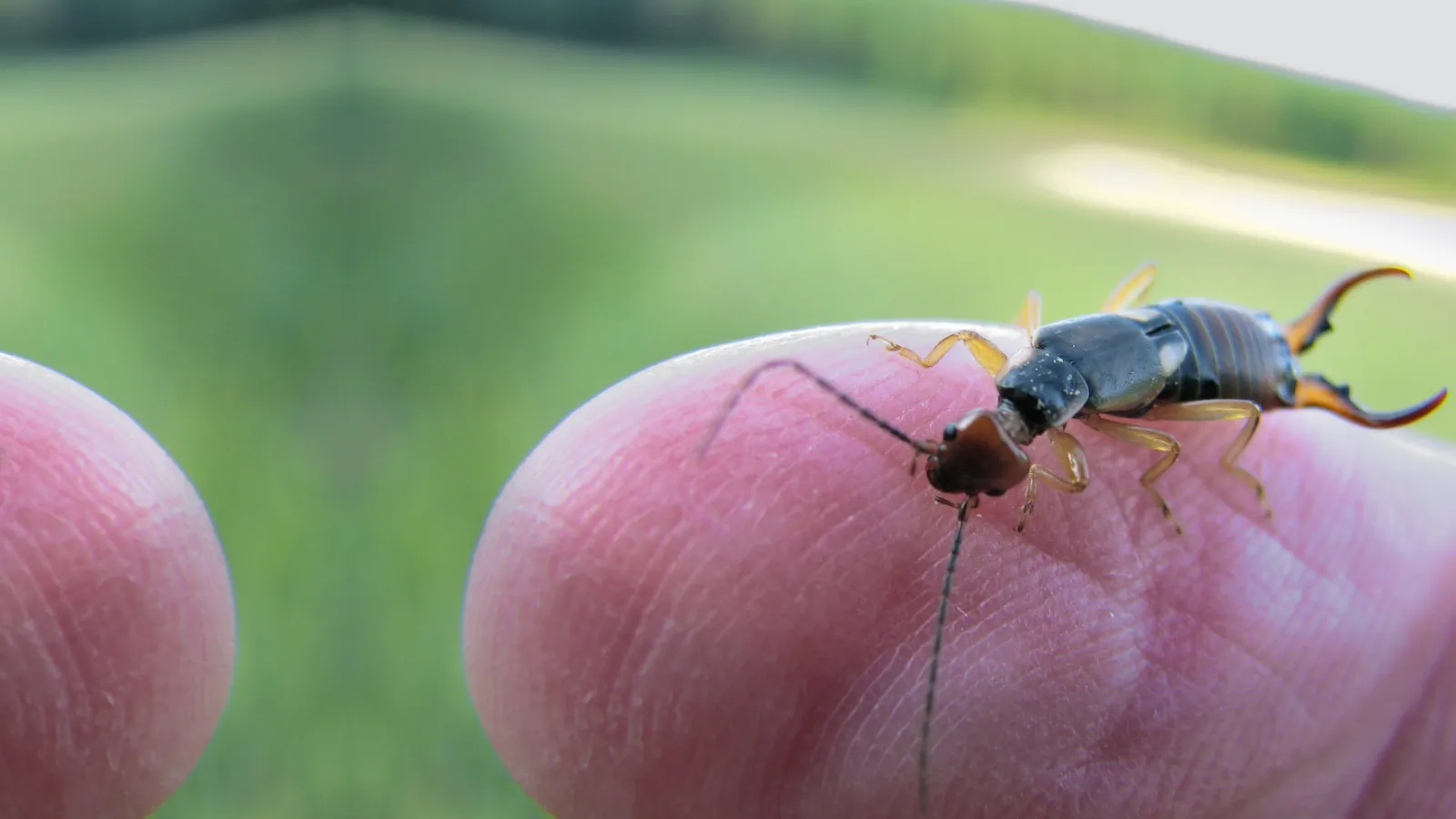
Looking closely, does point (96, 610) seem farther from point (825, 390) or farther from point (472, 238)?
point (472, 238)

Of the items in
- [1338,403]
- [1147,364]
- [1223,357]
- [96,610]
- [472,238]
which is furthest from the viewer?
[472,238]

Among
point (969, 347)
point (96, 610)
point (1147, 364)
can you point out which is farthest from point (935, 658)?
point (96, 610)

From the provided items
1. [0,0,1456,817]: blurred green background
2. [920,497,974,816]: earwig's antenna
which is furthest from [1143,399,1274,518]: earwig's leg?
[0,0,1456,817]: blurred green background

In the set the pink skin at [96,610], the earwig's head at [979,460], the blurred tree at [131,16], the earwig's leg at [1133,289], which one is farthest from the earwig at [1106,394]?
the blurred tree at [131,16]

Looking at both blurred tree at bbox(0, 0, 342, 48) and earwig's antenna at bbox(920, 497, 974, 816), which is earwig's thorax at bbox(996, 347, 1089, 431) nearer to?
earwig's antenna at bbox(920, 497, 974, 816)

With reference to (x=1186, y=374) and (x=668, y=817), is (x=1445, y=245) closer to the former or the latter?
(x=1186, y=374)

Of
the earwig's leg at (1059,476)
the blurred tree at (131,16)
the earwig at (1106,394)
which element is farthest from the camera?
the blurred tree at (131,16)

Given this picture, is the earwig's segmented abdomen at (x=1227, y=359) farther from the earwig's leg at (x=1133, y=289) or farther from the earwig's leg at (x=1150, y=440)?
the earwig's leg at (x=1133, y=289)

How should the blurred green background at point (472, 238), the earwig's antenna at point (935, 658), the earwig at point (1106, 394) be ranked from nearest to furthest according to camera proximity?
the earwig's antenna at point (935, 658)
the earwig at point (1106, 394)
the blurred green background at point (472, 238)
